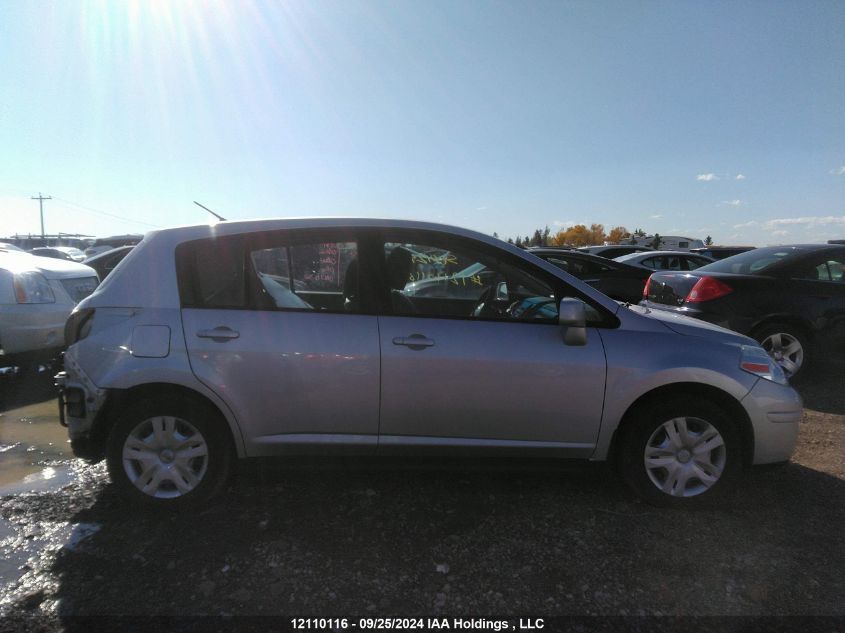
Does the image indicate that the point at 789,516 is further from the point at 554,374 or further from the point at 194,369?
the point at 194,369

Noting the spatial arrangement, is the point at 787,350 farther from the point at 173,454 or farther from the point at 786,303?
the point at 173,454

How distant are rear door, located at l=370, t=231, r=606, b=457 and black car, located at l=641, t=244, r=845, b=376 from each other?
3.41m

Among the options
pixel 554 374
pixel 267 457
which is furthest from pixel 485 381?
pixel 267 457

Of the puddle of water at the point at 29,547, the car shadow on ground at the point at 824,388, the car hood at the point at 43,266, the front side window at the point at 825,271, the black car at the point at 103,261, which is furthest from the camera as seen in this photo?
the black car at the point at 103,261

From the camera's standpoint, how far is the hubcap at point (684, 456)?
290 centimetres

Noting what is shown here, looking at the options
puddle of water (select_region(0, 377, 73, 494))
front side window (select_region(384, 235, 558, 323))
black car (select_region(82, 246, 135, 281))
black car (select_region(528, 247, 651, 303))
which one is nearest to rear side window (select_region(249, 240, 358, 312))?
front side window (select_region(384, 235, 558, 323))

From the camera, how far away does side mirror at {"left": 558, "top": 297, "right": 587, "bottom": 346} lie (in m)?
2.70

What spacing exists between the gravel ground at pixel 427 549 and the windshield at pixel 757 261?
285 cm

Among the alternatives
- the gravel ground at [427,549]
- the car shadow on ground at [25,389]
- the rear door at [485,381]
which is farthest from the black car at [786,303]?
the car shadow on ground at [25,389]

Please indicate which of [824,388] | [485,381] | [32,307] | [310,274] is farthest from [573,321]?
[32,307]

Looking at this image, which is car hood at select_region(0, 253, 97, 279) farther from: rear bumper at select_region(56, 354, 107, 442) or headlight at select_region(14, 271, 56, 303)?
rear bumper at select_region(56, 354, 107, 442)

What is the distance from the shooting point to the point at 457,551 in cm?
257

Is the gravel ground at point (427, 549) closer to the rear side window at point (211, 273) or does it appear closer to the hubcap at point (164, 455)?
the hubcap at point (164, 455)

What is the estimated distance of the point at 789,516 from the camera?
2.96 m
